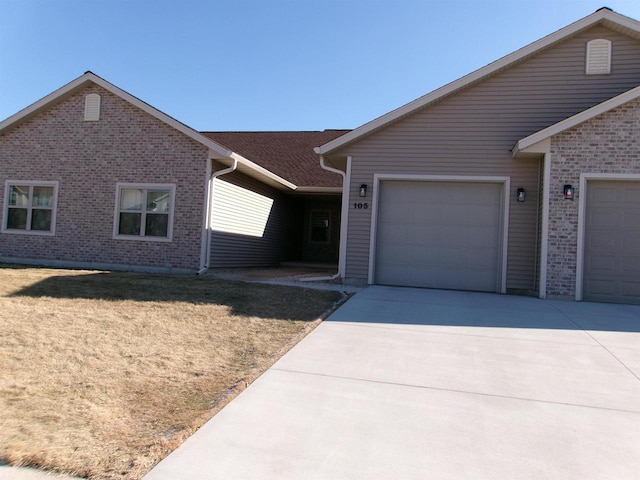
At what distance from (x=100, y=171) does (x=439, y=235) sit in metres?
8.78

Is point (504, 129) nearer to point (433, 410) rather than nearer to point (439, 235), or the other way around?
point (439, 235)

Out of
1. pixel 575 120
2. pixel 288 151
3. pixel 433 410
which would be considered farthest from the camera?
pixel 288 151

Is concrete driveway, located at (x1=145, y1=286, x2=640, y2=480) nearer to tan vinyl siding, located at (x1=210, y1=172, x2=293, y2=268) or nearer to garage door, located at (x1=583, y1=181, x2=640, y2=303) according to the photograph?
garage door, located at (x1=583, y1=181, x2=640, y2=303)

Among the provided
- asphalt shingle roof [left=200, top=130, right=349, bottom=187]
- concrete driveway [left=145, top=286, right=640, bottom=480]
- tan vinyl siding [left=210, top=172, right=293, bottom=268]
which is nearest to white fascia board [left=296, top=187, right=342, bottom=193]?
asphalt shingle roof [left=200, top=130, right=349, bottom=187]

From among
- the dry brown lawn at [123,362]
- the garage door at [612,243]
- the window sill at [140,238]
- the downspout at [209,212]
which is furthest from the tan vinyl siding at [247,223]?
the garage door at [612,243]

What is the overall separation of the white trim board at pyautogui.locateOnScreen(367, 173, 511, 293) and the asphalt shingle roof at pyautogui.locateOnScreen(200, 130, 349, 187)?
5291 mm

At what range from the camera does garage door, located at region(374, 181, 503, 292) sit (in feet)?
33.2

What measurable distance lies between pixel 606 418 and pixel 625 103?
293 inches

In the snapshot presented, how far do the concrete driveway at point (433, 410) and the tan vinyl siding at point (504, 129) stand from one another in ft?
12.8

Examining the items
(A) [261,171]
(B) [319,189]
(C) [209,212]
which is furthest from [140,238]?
(B) [319,189]

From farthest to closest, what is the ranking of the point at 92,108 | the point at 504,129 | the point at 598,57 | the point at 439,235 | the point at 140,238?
the point at 92,108 → the point at 140,238 → the point at 439,235 → the point at 504,129 → the point at 598,57

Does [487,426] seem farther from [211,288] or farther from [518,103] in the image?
[518,103]

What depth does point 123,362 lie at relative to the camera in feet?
14.9

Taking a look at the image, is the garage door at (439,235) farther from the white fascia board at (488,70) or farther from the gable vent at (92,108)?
the gable vent at (92,108)
